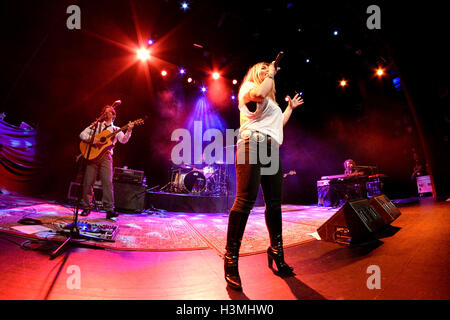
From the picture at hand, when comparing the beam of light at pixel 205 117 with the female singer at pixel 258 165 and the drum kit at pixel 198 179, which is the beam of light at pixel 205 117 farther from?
the female singer at pixel 258 165

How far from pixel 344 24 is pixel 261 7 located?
3108 mm

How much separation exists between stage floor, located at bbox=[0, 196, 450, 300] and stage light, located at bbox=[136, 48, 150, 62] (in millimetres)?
6774

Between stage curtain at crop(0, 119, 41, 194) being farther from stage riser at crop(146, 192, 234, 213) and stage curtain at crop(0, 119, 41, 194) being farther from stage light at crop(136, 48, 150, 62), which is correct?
stage light at crop(136, 48, 150, 62)

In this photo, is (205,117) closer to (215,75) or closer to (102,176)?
(215,75)

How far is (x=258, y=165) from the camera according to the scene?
1.55 meters

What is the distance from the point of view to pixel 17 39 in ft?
14.6

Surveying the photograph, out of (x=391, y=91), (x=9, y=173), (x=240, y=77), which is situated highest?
(x=240, y=77)

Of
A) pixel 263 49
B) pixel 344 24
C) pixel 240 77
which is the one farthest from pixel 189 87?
pixel 344 24

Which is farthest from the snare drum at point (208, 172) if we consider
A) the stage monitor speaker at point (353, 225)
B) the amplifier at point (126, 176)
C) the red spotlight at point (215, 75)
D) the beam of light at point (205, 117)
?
the stage monitor speaker at point (353, 225)

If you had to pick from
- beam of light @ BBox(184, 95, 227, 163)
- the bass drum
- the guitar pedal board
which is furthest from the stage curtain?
the guitar pedal board

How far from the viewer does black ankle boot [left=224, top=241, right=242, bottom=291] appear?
126 centimetres

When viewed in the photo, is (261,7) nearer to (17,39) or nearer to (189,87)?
(189,87)

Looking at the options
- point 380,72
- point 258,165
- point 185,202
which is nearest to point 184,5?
point 185,202

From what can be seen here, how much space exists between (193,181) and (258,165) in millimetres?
6830
